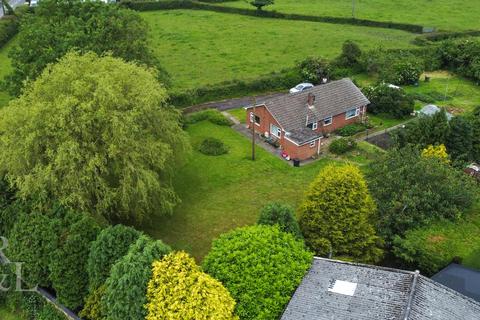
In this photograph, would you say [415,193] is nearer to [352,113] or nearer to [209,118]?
[352,113]

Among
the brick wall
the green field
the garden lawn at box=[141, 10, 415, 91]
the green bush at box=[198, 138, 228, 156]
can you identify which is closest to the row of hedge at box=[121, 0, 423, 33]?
the garden lawn at box=[141, 10, 415, 91]

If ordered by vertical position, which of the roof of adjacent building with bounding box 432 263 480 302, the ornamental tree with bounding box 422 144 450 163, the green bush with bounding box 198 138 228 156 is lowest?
the green bush with bounding box 198 138 228 156

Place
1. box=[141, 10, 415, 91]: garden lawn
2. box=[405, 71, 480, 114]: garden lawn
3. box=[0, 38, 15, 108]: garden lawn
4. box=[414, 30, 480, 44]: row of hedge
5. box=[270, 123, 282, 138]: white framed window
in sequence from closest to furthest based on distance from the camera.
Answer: box=[270, 123, 282, 138]: white framed window
box=[0, 38, 15, 108]: garden lawn
box=[405, 71, 480, 114]: garden lawn
box=[141, 10, 415, 91]: garden lawn
box=[414, 30, 480, 44]: row of hedge

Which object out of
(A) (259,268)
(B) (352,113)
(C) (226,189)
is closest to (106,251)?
(A) (259,268)

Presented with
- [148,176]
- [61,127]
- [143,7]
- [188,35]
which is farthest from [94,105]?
[143,7]

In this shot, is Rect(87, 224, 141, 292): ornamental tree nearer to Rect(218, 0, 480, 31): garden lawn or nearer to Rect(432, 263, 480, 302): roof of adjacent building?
Rect(432, 263, 480, 302): roof of adjacent building

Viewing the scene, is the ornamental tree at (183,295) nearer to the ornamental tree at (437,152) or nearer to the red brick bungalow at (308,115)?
the ornamental tree at (437,152)

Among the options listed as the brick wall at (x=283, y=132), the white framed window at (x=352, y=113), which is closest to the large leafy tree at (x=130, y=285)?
the brick wall at (x=283, y=132)
